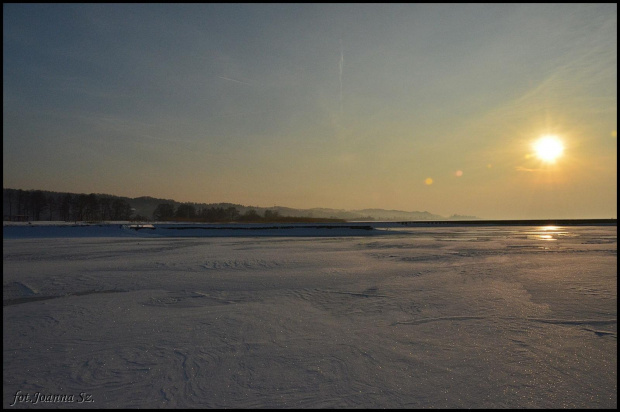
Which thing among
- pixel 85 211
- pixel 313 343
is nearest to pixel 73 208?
pixel 85 211

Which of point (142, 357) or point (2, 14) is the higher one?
point (2, 14)

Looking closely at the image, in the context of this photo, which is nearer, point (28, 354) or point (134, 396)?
point (134, 396)

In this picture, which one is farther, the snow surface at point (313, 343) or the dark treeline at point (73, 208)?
the dark treeline at point (73, 208)

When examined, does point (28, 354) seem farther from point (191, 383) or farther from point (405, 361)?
point (405, 361)

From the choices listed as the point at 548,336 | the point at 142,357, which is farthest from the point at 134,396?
the point at 548,336

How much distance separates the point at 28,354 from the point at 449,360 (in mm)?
6007

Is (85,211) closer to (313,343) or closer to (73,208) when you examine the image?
(73,208)

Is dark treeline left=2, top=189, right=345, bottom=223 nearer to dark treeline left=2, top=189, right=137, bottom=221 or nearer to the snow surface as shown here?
dark treeline left=2, top=189, right=137, bottom=221

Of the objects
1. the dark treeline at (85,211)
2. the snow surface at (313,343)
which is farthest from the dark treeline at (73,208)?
the snow surface at (313,343)

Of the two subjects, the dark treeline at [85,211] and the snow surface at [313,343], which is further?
the dark treeline at [85,211]

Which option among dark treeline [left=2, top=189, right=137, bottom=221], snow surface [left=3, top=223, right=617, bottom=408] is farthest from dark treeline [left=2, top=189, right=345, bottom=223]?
snow surface [left=3, top=223, right=617, bottom=408]

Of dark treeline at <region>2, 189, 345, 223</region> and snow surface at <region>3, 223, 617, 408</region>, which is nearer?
snow surface at <region>3, 223, 617, 408</region>

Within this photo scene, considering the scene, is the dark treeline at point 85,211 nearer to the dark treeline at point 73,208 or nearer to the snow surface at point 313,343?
the dark treeline at point 73,208

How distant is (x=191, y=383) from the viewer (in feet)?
12.8
